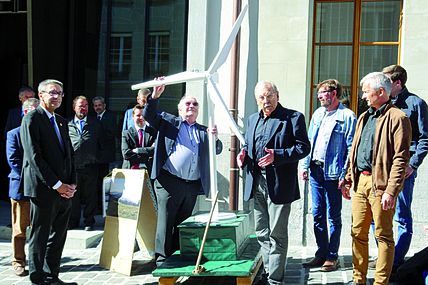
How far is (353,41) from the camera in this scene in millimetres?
7547

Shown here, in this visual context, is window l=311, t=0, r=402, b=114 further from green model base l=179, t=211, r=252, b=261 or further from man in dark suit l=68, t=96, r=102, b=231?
man in dark suit l=68, t=96, r=102, b=231

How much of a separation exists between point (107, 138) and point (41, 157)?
2887mm

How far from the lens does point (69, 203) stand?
224 inches

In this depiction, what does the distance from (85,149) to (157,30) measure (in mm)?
2978

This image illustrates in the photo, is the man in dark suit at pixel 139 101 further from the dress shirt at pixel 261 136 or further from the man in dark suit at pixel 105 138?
the dress shirt at pixel 261 136

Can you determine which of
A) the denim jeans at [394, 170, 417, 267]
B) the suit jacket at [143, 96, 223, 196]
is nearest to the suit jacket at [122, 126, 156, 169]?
the suit jacket at [143, 96, 223, 196]

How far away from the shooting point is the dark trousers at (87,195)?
7965mm

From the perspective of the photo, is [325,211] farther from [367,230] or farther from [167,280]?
[167,280]

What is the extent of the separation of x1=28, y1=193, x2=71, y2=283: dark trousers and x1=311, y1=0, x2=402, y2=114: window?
374 centimetres

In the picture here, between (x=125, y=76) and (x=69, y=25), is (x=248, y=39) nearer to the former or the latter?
(x=125, y=76)

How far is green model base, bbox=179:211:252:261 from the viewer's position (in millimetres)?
5262

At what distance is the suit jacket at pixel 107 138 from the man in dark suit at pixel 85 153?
0.22 feet

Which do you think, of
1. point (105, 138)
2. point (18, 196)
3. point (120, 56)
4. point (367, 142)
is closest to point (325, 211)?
point (367, 142)

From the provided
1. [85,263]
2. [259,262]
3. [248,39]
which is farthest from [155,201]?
[248,39]
